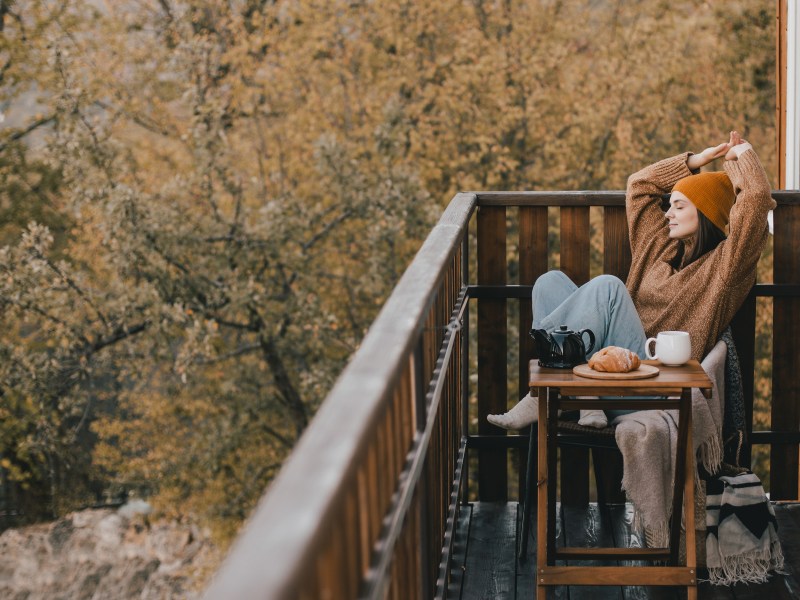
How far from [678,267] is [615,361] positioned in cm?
85

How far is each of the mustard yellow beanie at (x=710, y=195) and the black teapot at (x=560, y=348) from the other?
0.73 meters

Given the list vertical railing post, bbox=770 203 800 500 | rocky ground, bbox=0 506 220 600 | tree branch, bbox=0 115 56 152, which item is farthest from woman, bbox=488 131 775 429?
tree branch, bbox=0 115 56 152

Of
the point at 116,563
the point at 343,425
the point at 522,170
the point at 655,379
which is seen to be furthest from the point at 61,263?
the point at 343,425

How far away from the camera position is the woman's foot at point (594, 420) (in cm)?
258

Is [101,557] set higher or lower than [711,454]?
lower

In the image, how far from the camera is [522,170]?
13148 mm

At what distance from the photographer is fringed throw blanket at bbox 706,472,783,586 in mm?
2701

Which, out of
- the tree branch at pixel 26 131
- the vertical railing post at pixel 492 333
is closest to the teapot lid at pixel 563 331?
the vertical railing post at pixel 492 333

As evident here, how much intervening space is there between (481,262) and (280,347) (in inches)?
335

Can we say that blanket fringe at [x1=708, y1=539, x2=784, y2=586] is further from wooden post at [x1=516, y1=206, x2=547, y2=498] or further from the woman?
wooden post at [x1=516, y1=206, x2=547, y2=498]

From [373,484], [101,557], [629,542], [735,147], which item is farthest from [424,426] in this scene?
[101,557]

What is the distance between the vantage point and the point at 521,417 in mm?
2727

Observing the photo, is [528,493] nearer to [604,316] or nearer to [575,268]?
[604,316]

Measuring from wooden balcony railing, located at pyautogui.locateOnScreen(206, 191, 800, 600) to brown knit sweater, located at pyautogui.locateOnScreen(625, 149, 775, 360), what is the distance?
0.18 m
